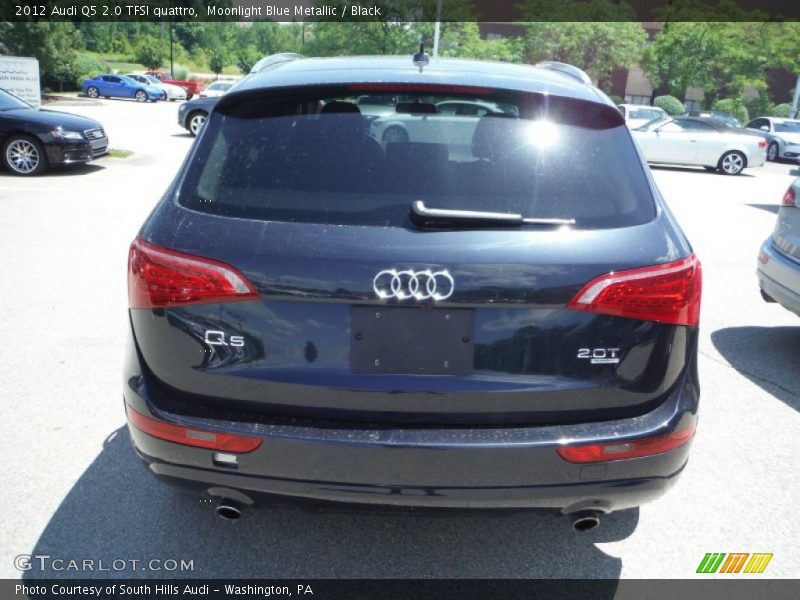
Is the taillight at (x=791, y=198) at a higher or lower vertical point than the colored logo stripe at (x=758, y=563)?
higher

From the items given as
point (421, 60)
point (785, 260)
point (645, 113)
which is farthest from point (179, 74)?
point (421, 60)

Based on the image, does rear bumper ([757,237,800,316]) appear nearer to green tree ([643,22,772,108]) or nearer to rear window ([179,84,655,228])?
rear window ([179,84,655,228])

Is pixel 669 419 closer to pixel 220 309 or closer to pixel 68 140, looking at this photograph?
pixel 220 309

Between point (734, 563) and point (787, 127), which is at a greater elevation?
point (734, 563)

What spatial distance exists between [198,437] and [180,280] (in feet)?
1.65

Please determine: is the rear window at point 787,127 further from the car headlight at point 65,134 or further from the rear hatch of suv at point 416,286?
the rear hatch of suv at point 416,286

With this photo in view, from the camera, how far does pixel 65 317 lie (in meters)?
5.57

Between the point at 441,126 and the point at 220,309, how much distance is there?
1061mm

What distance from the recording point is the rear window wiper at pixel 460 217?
2238 millimetres

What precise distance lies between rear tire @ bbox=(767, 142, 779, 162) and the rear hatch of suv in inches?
1116

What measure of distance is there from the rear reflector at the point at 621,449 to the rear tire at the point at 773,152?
93.6 feet

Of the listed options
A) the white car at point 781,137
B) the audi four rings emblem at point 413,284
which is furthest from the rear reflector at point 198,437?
the white car at point 781,137

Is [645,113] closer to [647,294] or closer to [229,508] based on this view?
[647,294]

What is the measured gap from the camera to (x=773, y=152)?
27.2 meters
